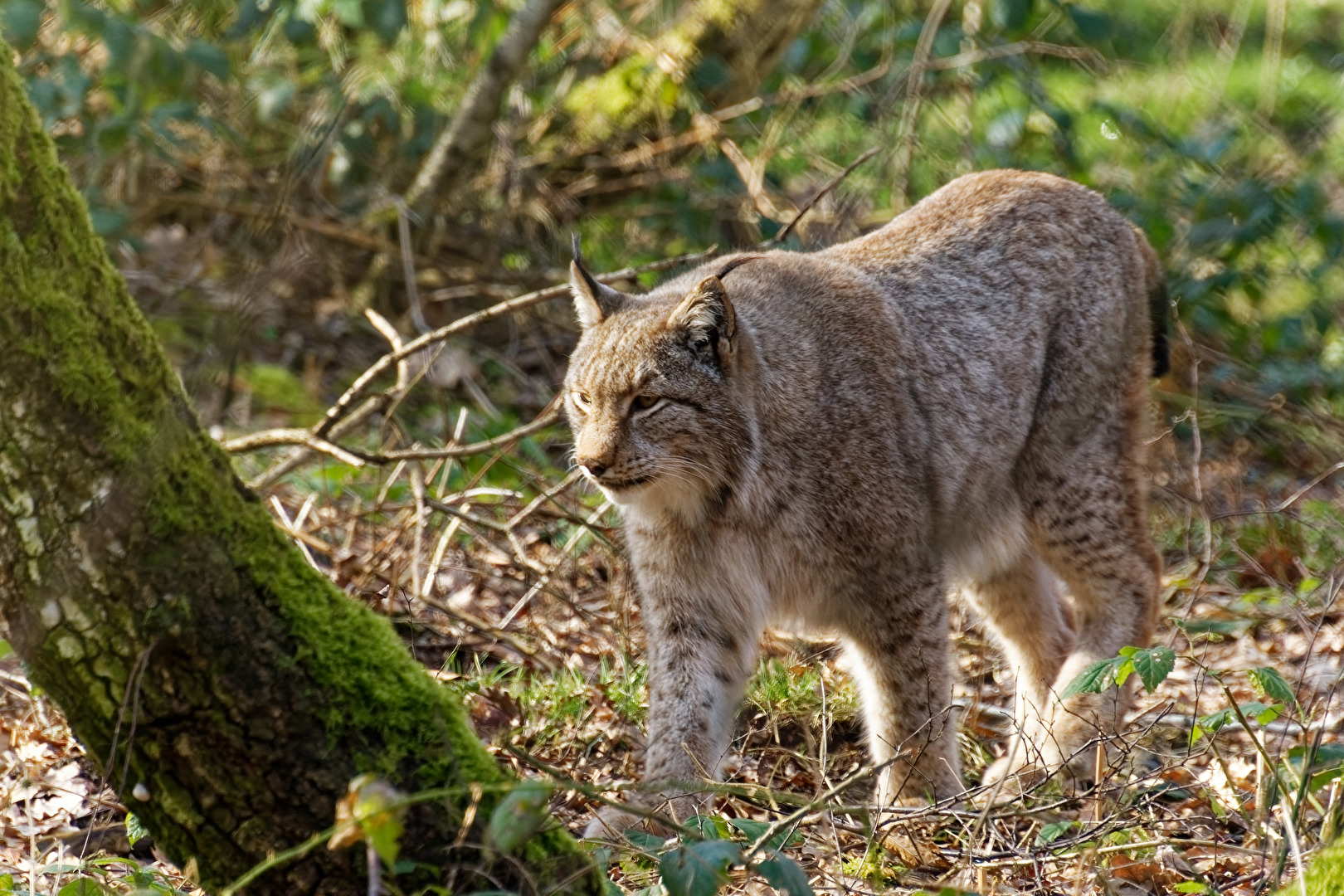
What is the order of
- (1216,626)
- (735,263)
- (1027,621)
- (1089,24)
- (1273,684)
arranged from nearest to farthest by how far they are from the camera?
(1273,684), (735,263), (1027,621), (1216,626), (1089,24)

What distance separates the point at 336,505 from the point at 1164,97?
20.0ft

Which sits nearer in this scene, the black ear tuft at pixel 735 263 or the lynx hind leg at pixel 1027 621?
the black ear tuft at pixel 735 263

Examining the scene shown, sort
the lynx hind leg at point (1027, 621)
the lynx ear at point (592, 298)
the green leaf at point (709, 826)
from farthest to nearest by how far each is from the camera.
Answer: the lynx hind leg at point (1027, 621)
the lynx ear at point (592, 298)
the green leaf at point (709, 826)

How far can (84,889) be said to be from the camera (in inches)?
104

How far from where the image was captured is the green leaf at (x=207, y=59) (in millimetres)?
6012

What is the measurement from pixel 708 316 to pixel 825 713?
1.23m

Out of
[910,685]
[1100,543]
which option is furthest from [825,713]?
[1100,543]

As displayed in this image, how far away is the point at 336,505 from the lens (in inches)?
226

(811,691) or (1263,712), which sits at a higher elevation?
(1263,712)

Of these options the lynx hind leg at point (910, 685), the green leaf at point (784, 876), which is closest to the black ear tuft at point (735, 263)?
the lynx hind leg at point (910, 685)

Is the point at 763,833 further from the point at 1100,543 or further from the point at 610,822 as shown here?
the point at 1100,543

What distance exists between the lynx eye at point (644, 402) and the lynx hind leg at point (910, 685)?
0.92 m

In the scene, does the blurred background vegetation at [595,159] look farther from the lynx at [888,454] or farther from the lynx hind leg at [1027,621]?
the lynx hind leg at [1027,621]

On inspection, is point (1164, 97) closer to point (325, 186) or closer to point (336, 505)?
point (325, 186)
